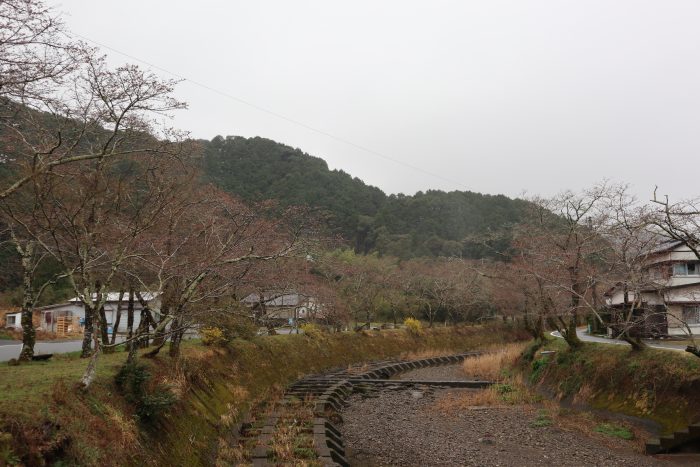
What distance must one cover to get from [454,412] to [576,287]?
24.9ft

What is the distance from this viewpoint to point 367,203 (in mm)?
85250

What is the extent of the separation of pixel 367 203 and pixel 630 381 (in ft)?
229

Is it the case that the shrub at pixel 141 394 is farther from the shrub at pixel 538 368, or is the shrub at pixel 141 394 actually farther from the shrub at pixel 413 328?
the shrub at pixel 413 328

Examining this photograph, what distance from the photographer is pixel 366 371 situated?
93.5ft

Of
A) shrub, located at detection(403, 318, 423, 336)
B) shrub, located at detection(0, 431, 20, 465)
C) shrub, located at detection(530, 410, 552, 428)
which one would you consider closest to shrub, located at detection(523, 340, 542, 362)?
shrub, located at detection(530, 410, 552, 428)

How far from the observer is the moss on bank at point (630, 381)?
13758mm

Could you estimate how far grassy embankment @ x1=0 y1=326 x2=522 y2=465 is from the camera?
6.71m

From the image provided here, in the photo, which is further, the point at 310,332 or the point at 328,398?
the point at 310,332

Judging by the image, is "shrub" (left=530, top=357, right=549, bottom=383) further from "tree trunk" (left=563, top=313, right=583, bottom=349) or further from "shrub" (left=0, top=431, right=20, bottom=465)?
"shrub" (left=0, top=431, right=20, bottom=465)

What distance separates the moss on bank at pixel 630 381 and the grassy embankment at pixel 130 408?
449 inches

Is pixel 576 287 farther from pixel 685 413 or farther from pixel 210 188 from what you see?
pixel 210 188

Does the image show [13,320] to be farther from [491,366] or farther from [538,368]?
[538,368]

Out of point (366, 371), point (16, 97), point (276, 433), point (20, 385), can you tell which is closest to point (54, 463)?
point (20, 385)

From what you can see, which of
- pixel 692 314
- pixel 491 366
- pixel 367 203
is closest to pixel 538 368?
pixel 491 366
